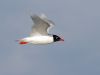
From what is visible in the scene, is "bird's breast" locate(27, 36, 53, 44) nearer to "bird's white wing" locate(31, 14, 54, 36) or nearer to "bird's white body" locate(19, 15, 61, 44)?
"bird's white body" locate(19, 15, 61, 44)

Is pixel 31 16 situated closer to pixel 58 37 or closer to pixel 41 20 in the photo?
pixel 41 20

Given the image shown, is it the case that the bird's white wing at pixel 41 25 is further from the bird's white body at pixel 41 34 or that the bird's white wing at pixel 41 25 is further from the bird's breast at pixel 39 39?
the bird's breast at pixel 39 39

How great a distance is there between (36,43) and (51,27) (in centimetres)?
197

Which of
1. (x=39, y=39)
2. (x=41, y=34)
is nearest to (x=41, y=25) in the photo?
(x=39, y=39)

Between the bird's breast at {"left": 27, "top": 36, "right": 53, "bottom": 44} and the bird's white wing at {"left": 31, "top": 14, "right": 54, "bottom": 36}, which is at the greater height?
the bird's white wing at {"left": 31, "top": 14, "right": 54, "bottom": 36}

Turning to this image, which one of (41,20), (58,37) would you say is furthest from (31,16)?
(58,37)

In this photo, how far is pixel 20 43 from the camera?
96.0m

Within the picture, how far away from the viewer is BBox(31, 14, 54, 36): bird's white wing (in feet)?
305

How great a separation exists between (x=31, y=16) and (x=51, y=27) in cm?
423

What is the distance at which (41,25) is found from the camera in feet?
311

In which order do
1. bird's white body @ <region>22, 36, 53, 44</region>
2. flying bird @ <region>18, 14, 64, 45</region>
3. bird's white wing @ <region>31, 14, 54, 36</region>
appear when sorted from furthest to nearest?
1. bird's white body @ <region>22, 36, 53, 44</region>
2. flying bird @ <region>18, 14, 64, 45</region>
3. bird's white wing @ <region>31, 14, 54, 36</region>

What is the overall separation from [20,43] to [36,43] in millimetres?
1559

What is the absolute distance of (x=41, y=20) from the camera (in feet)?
306

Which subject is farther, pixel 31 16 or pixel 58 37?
pixel 58 37
